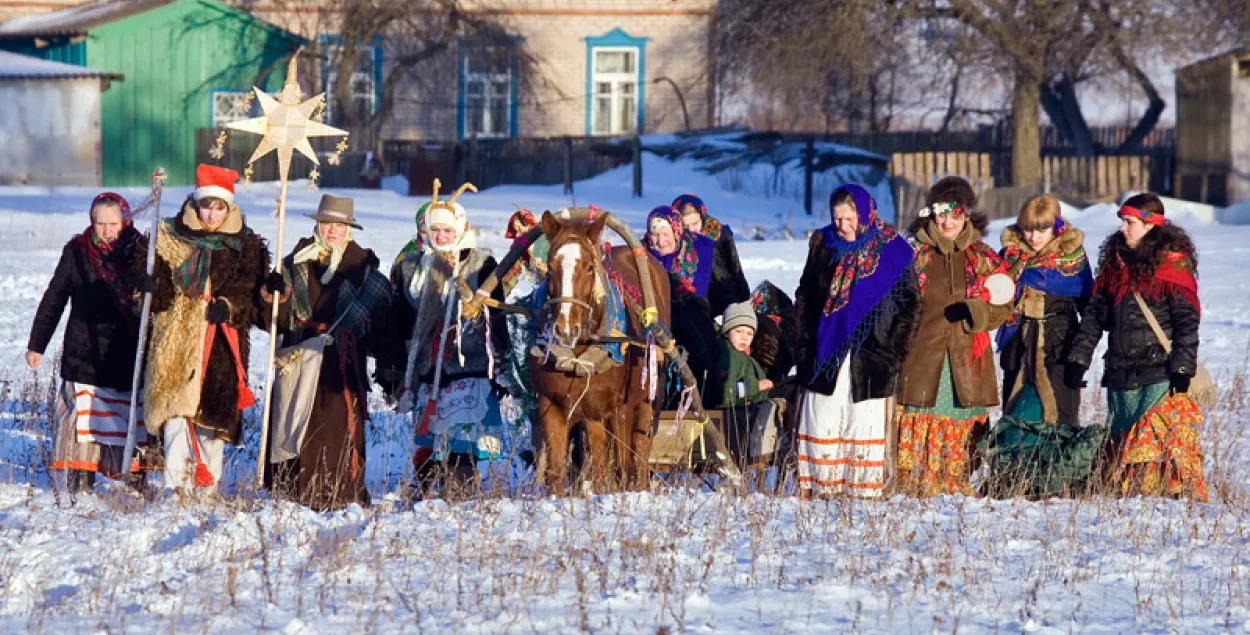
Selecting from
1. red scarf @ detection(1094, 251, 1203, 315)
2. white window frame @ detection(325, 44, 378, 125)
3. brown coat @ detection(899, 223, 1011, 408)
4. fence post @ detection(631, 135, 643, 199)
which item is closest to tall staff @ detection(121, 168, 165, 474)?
brown coat @ detection(899, 223, 1011, 408)

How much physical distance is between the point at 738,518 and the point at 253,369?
19.2 ft

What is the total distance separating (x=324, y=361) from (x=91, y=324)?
42.6 inches

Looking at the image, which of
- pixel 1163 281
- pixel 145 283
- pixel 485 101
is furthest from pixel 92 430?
pixel 485 101

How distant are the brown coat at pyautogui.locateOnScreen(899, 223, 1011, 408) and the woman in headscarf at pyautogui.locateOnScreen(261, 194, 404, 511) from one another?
2465 millimetres

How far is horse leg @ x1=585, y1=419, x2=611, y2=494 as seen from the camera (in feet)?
25.0

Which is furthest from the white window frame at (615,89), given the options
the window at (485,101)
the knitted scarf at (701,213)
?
the knitted scarf at (701,213)

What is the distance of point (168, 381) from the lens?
Result: 750cm

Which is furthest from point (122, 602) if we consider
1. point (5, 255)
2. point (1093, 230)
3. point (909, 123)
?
point (909, 123)

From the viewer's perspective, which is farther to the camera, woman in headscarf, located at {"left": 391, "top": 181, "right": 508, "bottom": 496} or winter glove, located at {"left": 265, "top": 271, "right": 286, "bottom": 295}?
woman in headscarf, located at {"left": 391, "top": 181, "right": 508, "bottom": 496}

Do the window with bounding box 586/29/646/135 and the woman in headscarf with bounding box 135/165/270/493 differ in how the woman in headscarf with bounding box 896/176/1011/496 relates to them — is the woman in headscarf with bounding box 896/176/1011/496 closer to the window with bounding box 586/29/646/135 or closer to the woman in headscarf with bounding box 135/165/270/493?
the woman in headscarf with bounding box 135/165/270/493

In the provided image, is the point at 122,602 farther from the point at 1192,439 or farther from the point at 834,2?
the point at 834,2

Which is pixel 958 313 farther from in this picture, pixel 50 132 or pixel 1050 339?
pixel 50 132

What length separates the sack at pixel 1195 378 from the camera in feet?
25.4

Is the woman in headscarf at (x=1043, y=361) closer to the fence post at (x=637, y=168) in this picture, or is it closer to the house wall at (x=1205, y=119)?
the fence post at (x=637, y=168)
